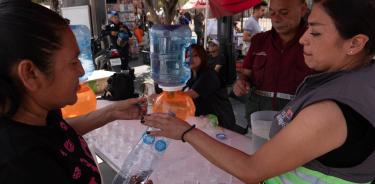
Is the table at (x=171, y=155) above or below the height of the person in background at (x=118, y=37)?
below

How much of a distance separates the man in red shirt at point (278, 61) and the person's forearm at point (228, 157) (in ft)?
3.96

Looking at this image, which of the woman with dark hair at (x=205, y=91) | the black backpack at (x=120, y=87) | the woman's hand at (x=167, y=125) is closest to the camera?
the woman's hand at (x=167, y=125)

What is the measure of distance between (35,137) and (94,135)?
55.8 inches

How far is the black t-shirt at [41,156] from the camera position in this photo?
75 centimetres

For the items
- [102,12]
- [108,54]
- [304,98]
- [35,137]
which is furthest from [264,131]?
[102,12]

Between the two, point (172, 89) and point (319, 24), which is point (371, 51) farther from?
point (172, 89)

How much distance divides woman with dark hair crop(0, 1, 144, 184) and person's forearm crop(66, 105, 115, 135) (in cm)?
39

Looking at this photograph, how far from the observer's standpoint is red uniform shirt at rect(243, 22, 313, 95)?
7.30ft

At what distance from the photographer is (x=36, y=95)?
894 mm

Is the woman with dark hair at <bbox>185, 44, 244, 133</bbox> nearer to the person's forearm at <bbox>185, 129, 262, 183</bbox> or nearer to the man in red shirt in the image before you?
the man in red shirt

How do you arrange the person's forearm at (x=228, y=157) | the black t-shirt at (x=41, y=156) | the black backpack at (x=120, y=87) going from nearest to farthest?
the black t-shirt at (x=41, y=156)
the person's forearm at (x=228, y=157)
the black backpack at (x=120, y=87)

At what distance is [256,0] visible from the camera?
3.96 metres

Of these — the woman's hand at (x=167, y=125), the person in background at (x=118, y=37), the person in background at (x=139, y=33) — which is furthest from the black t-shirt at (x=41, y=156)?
the person in background at (x=139, y=33)

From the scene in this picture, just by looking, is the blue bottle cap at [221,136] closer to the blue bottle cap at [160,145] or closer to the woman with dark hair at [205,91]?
the blue bottle cap at [160,145]
